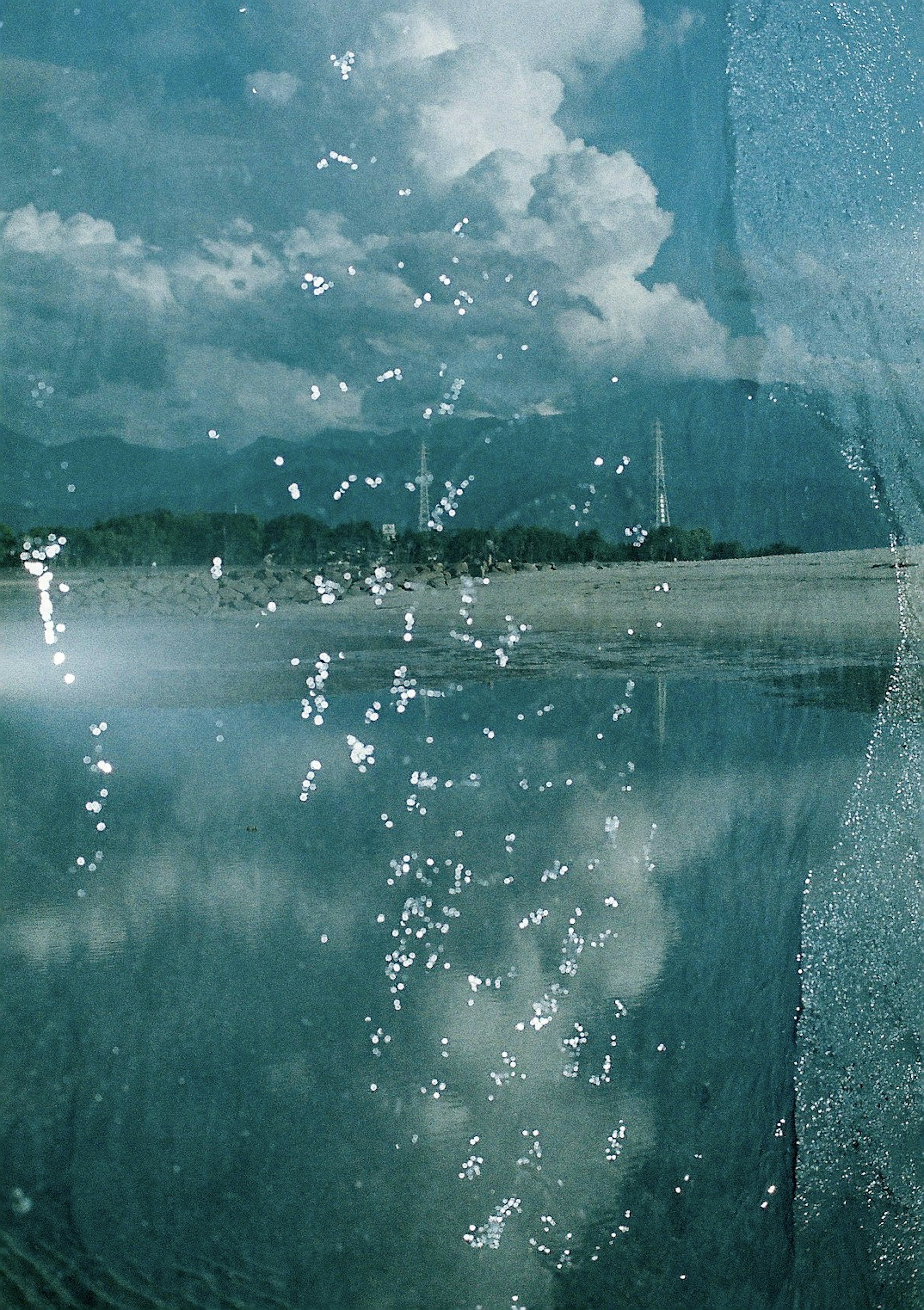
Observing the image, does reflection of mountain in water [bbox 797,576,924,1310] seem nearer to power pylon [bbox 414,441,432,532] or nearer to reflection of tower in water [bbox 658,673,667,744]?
reflection of tower in water [bbox 658,673,667,744]

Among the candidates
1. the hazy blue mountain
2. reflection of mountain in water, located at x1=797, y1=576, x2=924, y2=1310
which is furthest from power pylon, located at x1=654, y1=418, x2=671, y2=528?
reflection of mountain in water, located at x1=797, y1=576, x2=924, y2=1310

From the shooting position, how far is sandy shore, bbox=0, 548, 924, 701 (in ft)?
2.37

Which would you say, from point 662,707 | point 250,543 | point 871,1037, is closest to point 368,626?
point 250,543

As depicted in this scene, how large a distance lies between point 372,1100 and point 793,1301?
352 mm

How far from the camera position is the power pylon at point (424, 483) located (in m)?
0.73

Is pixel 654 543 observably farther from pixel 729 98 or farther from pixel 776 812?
pixel 729 98

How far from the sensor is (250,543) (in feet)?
2.37

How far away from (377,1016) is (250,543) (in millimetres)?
308

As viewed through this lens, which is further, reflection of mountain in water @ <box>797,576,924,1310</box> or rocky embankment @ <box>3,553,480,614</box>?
reflection of mountain in water @ <box>797,576,924,1310</box>

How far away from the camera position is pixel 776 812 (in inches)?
35.9

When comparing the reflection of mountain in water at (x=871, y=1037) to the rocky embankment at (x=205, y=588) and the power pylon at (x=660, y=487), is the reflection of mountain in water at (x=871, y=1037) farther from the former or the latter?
the rocky embankment at (x=205, y=588)

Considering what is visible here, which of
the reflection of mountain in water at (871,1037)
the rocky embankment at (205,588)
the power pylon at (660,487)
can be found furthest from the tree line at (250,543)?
the reflection of mountain in water at (871,1037)

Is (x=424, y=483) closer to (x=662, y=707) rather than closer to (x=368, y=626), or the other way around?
(x=368, y=626)

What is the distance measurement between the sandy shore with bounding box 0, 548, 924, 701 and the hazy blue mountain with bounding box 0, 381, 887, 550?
4 centimetres
